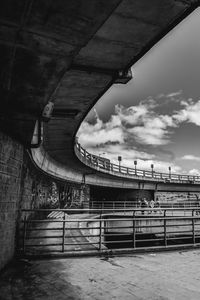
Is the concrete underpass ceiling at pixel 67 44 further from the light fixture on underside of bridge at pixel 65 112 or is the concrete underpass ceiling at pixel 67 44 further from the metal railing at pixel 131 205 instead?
the metal railing at pixel 131 205

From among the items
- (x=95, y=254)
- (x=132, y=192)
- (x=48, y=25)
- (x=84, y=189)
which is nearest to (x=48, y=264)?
(x=95, y=254)

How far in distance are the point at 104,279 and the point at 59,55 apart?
4.72m

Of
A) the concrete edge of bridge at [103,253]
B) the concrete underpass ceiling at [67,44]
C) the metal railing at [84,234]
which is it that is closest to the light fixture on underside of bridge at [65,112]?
the concrete underpass ceiling at [67,44]

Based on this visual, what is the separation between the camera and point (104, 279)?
18.8ft

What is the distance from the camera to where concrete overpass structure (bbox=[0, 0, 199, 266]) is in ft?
8.87

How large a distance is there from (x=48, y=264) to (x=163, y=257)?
345 centimetres

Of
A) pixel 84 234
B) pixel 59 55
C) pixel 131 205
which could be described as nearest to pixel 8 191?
pixel 59 55

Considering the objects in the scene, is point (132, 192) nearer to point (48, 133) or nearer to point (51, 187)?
point (51, 187)

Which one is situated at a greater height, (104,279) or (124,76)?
(124,76)

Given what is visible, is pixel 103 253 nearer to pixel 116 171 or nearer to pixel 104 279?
pixel 104 279

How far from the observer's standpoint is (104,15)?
2689 millimetres

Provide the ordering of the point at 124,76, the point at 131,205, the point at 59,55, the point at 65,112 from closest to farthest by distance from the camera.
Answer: the point at 59,55 → the point at 124,76 → the point at 65,112 → the point at 131,205

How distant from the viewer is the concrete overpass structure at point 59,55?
2.71 m

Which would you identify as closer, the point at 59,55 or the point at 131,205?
the point at 59,55
